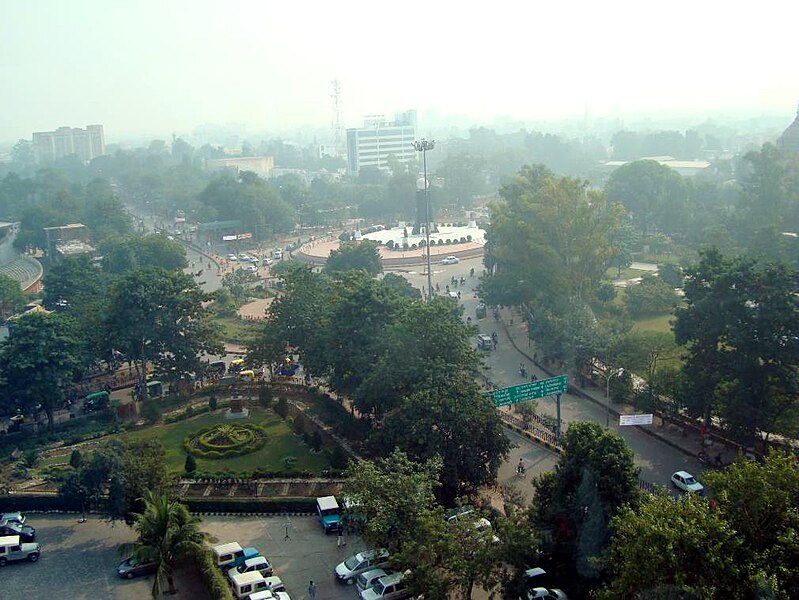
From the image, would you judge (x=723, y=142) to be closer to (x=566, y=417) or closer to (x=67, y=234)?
(x=67, y=234)

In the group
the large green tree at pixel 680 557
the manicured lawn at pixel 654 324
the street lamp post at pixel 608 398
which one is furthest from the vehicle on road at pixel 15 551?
the manicured lawn at pixel 654 324

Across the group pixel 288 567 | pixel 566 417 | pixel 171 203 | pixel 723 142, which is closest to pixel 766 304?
pixel 566 417

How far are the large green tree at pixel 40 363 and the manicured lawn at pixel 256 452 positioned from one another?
302cm

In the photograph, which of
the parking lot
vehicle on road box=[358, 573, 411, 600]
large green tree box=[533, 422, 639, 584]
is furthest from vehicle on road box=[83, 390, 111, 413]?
large green tree box=[533, 422, 639, 584]

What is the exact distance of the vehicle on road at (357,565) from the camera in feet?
50.9

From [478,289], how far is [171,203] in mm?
51701

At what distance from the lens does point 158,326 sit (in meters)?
26.5

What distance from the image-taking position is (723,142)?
12750 centimetres

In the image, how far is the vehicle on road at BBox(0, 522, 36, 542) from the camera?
17.7 m

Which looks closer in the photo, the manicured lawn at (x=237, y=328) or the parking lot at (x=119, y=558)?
the parking lot at (x=119, y=558)

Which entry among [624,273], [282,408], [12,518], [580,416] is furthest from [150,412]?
[624,273]

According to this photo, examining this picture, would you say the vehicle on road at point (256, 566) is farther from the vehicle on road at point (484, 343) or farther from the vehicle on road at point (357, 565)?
the vehicle on road at point (484, 343)

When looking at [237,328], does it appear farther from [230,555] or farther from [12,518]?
[230,555]

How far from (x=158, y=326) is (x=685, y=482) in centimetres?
1702
